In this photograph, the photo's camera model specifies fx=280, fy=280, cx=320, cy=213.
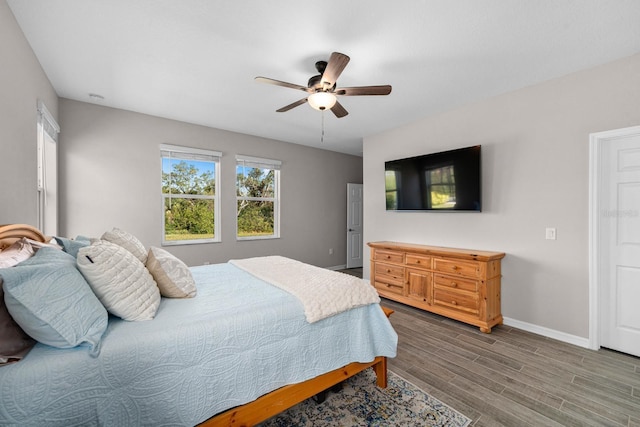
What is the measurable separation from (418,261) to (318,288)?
2.04 m

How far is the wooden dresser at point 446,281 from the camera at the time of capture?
297cm

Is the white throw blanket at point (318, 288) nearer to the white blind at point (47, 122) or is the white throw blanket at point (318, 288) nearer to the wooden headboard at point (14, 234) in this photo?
the wooden headboard at point (14, 234)

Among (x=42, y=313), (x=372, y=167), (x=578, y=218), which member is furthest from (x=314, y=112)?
(x=42, y=313)

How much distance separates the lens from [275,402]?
59.2 inches

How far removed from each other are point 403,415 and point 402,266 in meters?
2.11

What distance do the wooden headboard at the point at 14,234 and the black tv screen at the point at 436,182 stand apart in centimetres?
385

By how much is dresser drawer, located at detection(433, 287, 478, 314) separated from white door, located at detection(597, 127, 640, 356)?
104 cm

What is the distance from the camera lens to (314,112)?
375 centimetres

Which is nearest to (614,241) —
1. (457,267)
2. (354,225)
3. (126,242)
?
(457,267)

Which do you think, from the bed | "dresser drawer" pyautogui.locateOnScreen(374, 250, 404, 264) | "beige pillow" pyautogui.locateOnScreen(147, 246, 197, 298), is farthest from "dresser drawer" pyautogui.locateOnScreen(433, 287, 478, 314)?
"beige pillow" pyautogui.locateOnScreen(147, 246, 197, 298)

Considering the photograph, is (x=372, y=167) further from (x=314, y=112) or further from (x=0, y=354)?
(x=0, y=354)

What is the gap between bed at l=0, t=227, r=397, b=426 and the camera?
102cm

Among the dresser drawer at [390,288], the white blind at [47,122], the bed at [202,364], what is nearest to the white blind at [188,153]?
the white blind at [47,122]

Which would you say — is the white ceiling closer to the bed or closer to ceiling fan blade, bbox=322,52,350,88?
ceiling fan blade, bbox=322,52,350,88
